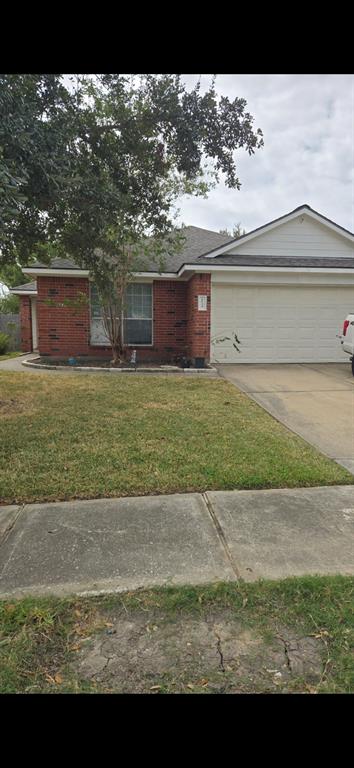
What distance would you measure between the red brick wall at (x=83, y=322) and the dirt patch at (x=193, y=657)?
35.2 ft

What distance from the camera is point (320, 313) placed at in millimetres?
11898

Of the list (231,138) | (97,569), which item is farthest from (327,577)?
(231,138)

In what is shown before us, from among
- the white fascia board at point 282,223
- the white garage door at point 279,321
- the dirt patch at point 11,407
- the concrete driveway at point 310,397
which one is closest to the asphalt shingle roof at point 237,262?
the white fascia board at point 282,223

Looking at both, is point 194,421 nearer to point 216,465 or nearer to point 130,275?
point 216,465

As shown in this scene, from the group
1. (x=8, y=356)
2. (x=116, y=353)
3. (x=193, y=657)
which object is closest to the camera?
(x=193, y=657)

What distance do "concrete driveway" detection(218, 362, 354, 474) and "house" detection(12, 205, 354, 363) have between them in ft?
2.71

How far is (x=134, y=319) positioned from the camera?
1256 cm

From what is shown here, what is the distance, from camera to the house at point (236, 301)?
11203 mm

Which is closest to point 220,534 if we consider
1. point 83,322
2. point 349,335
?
point 349,335

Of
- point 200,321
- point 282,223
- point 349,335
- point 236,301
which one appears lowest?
point 349,335

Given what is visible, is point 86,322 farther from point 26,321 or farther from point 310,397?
point 310,397

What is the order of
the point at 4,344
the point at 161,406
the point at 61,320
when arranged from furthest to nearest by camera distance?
1. the point at 4,344
2. the point at 61,320
3. the point at 161,406

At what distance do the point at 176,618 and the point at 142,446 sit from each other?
2.71m
